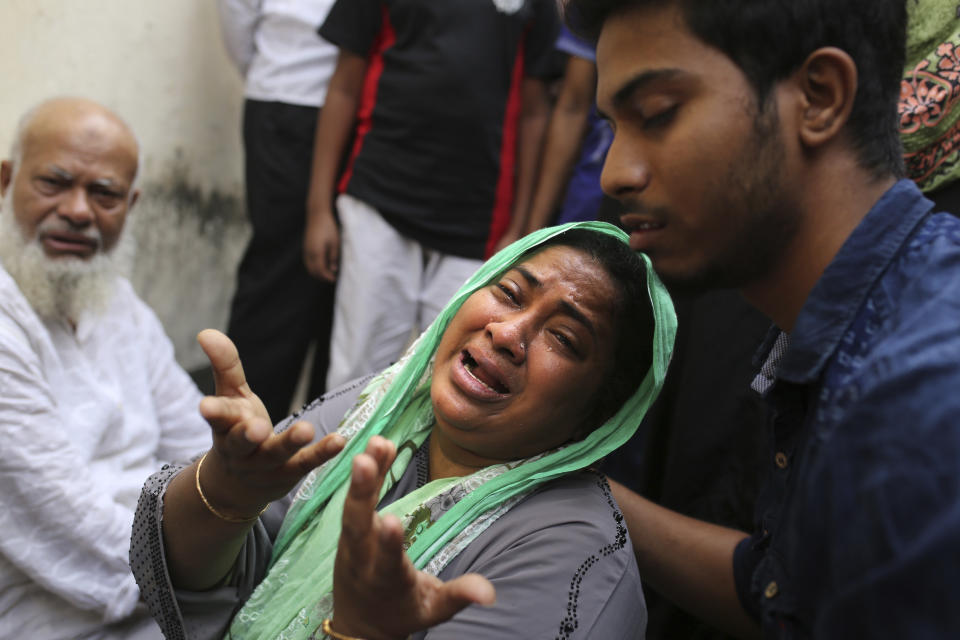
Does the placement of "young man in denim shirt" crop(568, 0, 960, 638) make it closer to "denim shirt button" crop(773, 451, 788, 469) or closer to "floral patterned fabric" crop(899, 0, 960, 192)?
"denim shirt button" crop(773, 451, 788, 469)

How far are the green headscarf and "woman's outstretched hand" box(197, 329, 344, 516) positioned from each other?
0.79 feet

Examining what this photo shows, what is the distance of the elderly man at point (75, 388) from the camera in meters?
2.05

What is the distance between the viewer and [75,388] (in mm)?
2334

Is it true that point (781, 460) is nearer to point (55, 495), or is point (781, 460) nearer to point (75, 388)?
point (55, 495)

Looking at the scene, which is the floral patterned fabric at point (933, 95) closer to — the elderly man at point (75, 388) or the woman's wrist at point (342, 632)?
the woman's wrist at point (342, 632)

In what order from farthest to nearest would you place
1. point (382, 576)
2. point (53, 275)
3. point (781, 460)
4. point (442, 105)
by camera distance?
point (442, 105), point (53, 275), point (781, 460), point (382, 576)

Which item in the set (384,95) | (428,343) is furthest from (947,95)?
(384,95)

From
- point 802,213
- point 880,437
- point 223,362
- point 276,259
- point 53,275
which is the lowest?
point 276,259

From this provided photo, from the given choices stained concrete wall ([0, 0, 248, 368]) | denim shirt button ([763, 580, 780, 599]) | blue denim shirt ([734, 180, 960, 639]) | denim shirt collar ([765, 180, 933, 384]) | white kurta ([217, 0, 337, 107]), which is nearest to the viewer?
blue denim shirt ([734, 180, 960, 639])

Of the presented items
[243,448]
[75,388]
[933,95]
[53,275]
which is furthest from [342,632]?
[933,95]

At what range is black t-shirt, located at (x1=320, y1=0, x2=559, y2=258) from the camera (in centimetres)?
326

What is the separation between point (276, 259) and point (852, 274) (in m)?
2.94

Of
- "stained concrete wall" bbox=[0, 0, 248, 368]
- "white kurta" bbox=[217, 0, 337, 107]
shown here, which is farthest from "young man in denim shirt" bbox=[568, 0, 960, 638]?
"stained concrete wall" bbox=[0, 0, 248, 368]

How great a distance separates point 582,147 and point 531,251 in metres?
1.75
